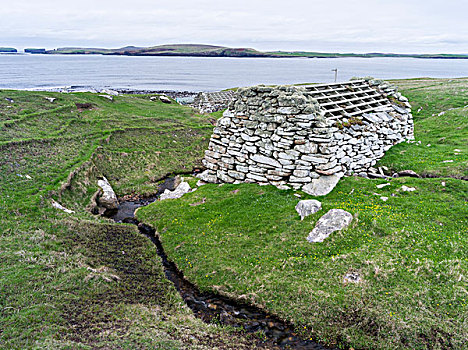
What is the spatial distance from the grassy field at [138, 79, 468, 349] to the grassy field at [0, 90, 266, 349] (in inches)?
100.0

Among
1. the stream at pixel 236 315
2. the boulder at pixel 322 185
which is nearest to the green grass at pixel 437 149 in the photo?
the boulder at pixel 322 185

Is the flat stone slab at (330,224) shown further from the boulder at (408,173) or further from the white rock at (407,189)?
the boulder at (408,173)

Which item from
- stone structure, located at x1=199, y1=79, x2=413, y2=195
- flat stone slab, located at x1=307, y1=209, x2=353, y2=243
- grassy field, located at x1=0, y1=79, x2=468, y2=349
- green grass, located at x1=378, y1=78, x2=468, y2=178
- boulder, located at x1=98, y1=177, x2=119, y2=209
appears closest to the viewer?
grassy field, located at x1=0, y1=79, x2=468, y2=349

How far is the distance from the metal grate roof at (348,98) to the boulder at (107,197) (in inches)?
734

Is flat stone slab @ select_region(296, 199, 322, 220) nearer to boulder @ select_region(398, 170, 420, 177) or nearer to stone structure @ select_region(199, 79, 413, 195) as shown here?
stone structure @ select_region(199, 79, 413, 195)

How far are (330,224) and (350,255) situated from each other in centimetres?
217

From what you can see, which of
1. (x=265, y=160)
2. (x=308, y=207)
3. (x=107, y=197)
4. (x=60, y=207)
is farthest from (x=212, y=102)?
(x=308, y=207)

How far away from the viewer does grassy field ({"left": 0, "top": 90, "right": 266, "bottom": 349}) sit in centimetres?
1031

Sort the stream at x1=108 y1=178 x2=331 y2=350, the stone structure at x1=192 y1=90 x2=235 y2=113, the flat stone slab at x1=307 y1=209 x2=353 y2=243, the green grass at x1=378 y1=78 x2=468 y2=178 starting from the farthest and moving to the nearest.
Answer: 1. the stone structure at x1=192 y1=90 x2=235 y2=113
2. the green grass at x1=378 y1=78 x2=468 y2=178
3. the flat stone slab at x1=307 y1=209 x2=353 y2=243
4. the stream at x1=108 y1=178 x2=331 y2=350

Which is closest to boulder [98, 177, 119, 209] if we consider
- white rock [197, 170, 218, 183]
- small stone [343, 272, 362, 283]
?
white rock [197, 170, 218, 183]

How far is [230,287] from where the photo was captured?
559 inches

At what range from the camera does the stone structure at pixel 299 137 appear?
779 inches

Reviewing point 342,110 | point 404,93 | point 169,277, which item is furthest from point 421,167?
point 404,93

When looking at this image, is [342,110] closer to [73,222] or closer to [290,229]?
[290,229]
